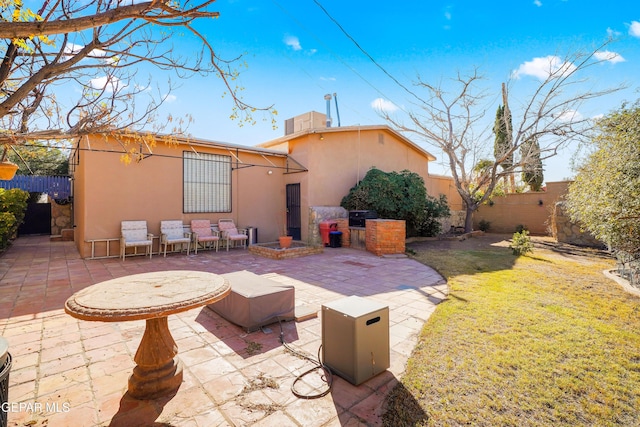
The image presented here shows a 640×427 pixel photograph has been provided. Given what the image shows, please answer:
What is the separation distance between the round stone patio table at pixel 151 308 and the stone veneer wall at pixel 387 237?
7.35 m

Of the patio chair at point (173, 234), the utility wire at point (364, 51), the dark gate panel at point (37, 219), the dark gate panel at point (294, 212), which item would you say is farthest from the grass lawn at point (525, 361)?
the dark gate panel at point (37, 219)

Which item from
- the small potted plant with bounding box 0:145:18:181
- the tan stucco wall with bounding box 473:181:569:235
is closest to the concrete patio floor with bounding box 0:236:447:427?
the small potted plant with bounding box 0:145:18:181

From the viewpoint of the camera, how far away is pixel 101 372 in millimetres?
2773

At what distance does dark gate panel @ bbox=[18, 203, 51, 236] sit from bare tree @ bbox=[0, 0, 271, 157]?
16.1 meters

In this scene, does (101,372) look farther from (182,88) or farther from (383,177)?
(383,177)

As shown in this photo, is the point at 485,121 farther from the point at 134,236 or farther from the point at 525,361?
the point at 134,236

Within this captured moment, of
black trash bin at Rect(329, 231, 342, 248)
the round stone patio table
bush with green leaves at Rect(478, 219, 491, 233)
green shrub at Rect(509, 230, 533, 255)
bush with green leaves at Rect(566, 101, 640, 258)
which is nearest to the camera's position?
the round stone patio table

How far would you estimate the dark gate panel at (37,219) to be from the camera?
15555 mm

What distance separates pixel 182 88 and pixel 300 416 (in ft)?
16.6

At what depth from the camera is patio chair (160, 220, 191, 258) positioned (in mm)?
8844

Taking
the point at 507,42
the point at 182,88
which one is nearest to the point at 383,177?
the point at 507,42

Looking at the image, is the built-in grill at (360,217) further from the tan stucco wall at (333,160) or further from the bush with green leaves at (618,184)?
the bush with green leaves at (618,184)

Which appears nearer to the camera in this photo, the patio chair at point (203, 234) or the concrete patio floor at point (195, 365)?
the concrete patio floor at point (195, 365)

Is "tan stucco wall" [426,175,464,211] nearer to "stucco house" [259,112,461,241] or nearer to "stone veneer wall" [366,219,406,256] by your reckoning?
"stucco house" [259,112,461,241]
